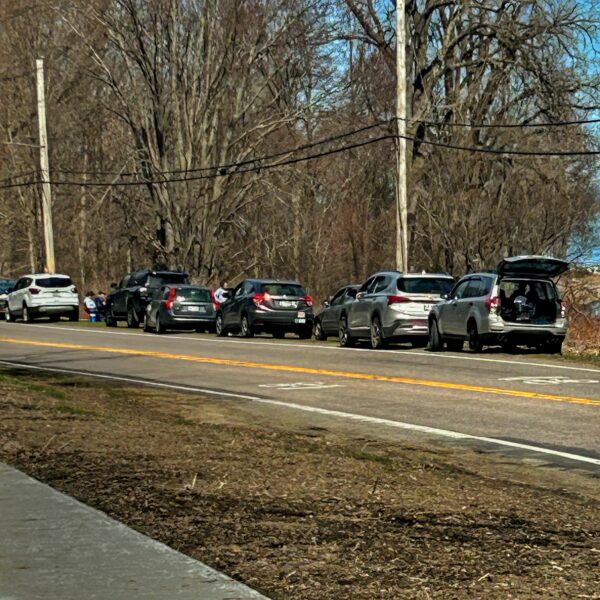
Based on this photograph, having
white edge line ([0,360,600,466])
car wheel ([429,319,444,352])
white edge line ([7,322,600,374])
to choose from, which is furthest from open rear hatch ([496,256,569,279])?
white edge line ([0,360,600,466])

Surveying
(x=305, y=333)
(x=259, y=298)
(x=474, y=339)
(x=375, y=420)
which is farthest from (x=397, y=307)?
(x=375, y=420)

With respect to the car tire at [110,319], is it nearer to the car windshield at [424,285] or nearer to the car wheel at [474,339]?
the car windshield at [424,285]

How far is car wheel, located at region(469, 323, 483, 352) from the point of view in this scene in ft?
76.0

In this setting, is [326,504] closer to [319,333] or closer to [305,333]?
[319,333]

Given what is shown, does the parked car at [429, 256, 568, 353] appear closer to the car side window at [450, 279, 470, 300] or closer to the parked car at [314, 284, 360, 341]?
the car side window at [450, 279, 470, 300]

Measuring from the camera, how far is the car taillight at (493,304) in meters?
22.5

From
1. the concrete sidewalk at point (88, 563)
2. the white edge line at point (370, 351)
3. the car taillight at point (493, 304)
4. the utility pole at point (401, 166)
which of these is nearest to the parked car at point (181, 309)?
the white edge line at point (370, 351)

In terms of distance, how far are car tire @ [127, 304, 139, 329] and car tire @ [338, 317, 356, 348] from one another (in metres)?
13.0

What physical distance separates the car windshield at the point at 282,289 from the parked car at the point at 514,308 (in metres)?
9.03

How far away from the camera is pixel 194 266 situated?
45594 mm

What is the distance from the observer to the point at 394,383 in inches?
683

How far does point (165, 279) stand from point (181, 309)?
15.3ft

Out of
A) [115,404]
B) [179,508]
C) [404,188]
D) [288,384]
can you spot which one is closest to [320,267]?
[404,188]

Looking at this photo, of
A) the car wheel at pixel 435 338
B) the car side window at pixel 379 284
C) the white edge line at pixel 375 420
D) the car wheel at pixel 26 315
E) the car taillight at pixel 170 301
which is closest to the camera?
the white edge line at pixel 375 420
